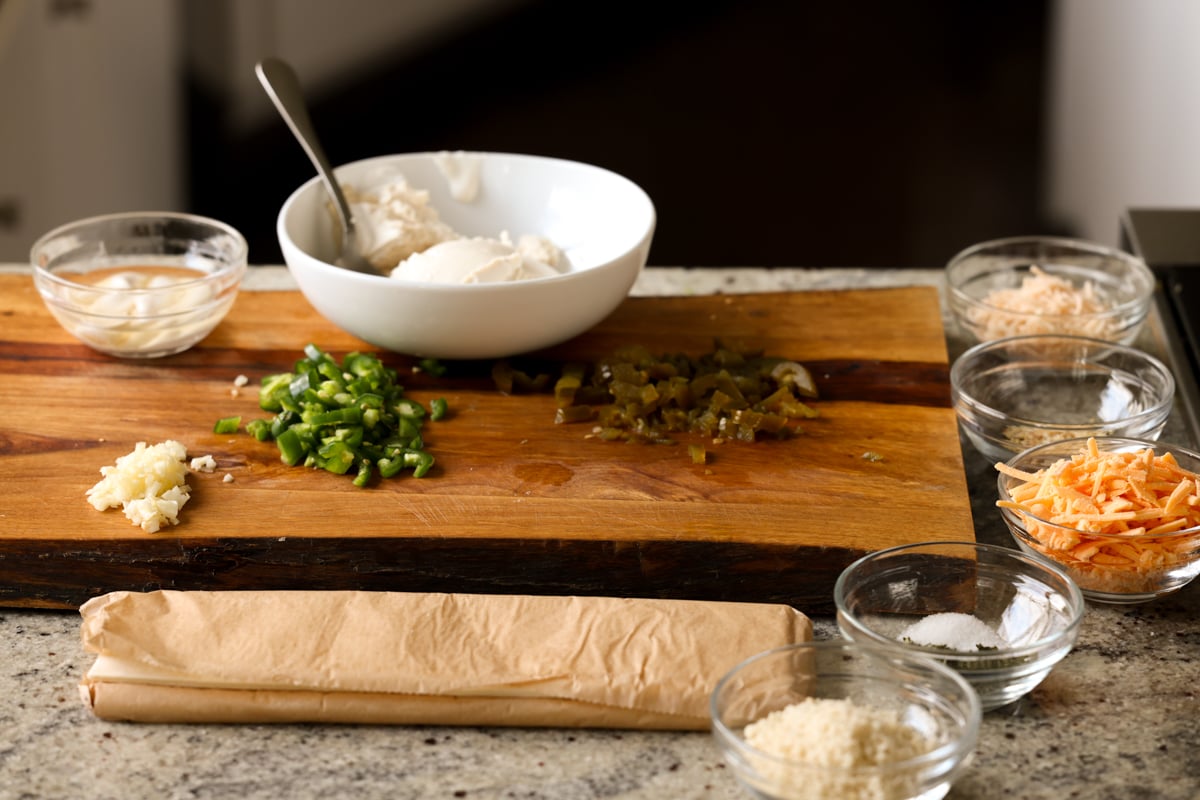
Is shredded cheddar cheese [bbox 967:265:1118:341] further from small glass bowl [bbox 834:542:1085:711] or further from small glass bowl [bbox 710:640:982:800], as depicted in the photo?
small glass bowl [bbox 710:640:982:800]

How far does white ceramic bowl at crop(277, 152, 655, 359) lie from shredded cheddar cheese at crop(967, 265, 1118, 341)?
0.53 meters

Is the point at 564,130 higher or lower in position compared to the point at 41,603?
lower

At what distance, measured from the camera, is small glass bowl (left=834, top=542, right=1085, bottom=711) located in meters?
1.23

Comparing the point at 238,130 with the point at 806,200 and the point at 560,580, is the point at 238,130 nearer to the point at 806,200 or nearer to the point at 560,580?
the point at 806,200

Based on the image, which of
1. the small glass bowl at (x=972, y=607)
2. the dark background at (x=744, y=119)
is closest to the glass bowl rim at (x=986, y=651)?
the small glass bowl at (x=972, y=607)

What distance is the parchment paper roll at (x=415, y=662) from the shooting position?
4.06 ft

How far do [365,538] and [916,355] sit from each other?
86 cm

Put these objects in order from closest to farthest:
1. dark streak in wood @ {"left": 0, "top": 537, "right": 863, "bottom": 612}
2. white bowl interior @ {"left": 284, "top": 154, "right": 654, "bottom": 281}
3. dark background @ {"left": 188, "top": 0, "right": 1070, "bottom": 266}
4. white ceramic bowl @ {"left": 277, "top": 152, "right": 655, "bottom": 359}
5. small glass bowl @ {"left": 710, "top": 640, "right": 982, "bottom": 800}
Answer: small glass bowl @ {"left": 710, "top": 640, "right": 982, "bottom": 800}, dark streak in wood @ {"left": 0, "top": 537, "right": 863, "bottom": 612}, white ceramic bowl @ {"left": 277, "top": 152, "right": 655, "bottom": 359}, white bowl interior @ {"left": 284, "top": 154, "right": 654, "bottom": 281}, dark background @ {"left": 188, "top": 0, "right": 1070, "bottom": 266}

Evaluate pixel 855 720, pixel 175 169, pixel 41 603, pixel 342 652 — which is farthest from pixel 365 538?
pixel 175 169

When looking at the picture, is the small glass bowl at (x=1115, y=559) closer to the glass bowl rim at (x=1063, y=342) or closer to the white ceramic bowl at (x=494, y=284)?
the glass bowl rim at (x=1063, y=342)

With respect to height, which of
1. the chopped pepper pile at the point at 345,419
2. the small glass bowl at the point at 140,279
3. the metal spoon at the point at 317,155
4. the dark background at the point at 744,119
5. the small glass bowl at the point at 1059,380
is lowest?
the dark background at the point at 744,119

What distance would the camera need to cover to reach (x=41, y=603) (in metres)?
1.46

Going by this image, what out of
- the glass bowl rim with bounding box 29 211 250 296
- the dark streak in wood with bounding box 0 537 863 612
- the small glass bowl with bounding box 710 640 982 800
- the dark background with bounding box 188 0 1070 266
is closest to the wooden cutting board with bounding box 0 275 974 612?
the dark streak in wood with bounding box 0 537 863 612

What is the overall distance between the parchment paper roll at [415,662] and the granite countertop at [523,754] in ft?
0.07
